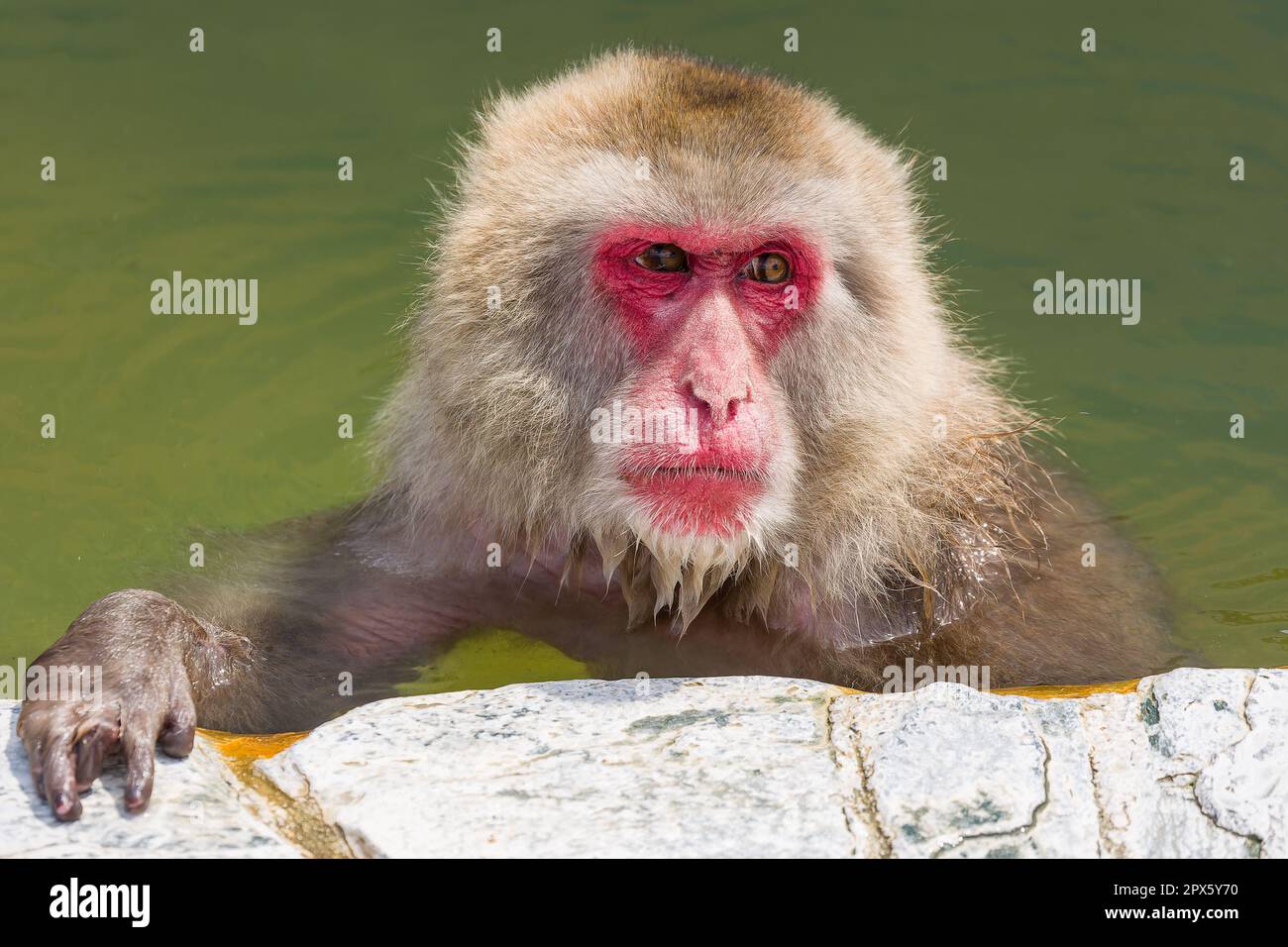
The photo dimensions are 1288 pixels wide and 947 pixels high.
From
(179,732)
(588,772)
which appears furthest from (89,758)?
(588,772)

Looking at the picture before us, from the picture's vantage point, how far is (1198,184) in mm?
8852

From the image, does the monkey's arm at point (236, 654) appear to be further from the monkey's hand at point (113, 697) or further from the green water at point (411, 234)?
the green water at point (411, 234)

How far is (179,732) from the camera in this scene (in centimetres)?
364

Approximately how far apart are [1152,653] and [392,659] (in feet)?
8.78

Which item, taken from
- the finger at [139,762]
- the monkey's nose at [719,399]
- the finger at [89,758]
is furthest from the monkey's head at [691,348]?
the finger at [89,758]

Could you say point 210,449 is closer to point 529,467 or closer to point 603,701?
point 529,467

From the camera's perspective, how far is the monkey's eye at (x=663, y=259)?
4.28 m

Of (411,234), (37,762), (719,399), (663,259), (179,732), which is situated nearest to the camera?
(37,762)

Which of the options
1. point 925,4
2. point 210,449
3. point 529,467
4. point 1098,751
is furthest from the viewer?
point 925,4

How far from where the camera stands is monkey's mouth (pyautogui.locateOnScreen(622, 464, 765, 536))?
4.00 meters

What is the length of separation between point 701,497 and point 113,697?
1555mm

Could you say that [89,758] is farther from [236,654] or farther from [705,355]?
[705,355]
